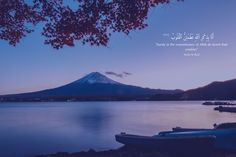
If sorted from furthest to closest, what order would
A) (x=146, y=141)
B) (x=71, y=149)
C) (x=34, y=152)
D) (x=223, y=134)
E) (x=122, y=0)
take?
(x=71, y=149), (x=34, y=152), (x=146, y=141), (x=223, y=134), (x=122, y=0)

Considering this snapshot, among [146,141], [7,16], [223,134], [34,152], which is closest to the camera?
[7,16]

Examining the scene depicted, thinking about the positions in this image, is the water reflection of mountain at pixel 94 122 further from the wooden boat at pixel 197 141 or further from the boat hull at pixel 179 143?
the wooden boat at pixel 197 141

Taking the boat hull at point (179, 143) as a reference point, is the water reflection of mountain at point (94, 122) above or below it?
→ below

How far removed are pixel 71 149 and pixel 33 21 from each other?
18892 millimetres

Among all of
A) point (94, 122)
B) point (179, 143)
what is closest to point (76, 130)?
point (94, 122)

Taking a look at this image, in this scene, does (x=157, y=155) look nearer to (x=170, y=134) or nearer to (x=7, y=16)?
(x=170, y=134)

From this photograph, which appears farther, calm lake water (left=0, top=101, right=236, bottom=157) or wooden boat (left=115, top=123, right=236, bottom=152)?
calm lake water (left=0, top=101, right=236, bottom=157)

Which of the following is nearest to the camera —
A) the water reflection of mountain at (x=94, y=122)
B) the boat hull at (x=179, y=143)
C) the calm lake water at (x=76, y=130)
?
the boat hull at (x=179, y=143)

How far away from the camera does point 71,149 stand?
2498cm

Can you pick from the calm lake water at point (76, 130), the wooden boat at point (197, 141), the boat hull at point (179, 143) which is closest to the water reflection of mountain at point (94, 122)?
the calm lake water at point (76, 130)

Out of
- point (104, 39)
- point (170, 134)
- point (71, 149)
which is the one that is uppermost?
point (104, 39)

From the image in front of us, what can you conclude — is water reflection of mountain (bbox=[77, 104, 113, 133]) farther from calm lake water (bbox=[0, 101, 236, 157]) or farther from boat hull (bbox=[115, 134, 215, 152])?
boat hull (bbox=[115, 134, 215, 152])


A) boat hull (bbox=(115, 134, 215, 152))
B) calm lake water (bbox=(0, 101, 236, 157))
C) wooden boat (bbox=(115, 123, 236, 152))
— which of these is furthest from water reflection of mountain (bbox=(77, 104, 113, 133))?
wooden boat (bbox=(115, 123, 236, 152))

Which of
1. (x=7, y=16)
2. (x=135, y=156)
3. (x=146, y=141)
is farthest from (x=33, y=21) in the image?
(x=146, y=141)
